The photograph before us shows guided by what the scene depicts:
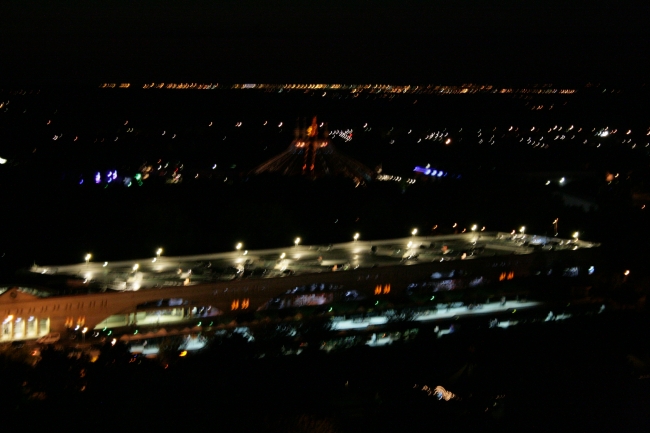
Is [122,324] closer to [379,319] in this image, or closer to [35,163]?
[379,319]

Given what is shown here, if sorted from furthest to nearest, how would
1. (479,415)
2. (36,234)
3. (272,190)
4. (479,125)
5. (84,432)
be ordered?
(479,125)
(272,190)
(36,234)
(479,415)
(84,432)

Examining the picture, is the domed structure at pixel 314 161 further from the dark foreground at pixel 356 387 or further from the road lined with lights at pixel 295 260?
the dark foreground at pixel 356 387

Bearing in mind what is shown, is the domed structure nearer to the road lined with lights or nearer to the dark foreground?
the road lined with lights

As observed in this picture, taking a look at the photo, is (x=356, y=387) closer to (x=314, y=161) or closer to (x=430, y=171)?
(x=314, y=161)

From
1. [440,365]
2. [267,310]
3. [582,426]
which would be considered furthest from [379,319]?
[582,426]

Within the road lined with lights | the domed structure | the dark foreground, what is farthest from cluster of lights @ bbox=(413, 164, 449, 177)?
the dark foreground
